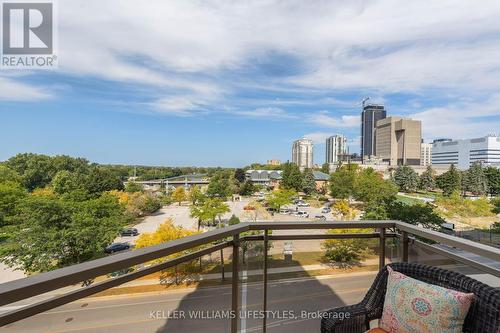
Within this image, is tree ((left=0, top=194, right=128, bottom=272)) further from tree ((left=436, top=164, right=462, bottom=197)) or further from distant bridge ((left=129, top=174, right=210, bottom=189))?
tree ((left=436, top=164, right=462, bottom=197))

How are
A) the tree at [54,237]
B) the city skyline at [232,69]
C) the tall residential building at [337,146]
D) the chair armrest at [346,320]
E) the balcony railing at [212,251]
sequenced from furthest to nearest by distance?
the tall residential building at [337,146]
the tree at [54,237]
the city skyline at [232,69]
the chair armrest at [346,320]
the balcony railing at [212,251]

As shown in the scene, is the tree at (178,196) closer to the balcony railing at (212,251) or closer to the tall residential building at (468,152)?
the balcony railing at (212,251)

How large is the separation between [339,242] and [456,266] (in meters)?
0.73

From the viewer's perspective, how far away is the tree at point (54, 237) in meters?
13.1

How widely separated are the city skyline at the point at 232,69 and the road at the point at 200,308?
520 cm

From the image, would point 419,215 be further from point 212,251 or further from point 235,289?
point 212,251

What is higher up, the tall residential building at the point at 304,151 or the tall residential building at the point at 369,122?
the tall residential building at the point at 369,122

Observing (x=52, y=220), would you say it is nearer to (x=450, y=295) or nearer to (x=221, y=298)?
(x=221, y=298)

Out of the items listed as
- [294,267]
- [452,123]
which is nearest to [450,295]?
[294,267]

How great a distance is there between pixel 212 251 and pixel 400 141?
89.6m

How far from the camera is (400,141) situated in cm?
7950

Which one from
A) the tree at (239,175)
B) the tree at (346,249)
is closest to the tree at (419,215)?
the tree at (346,249)

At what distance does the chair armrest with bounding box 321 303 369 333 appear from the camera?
159 cm

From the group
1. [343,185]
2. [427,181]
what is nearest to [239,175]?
[343,185]
